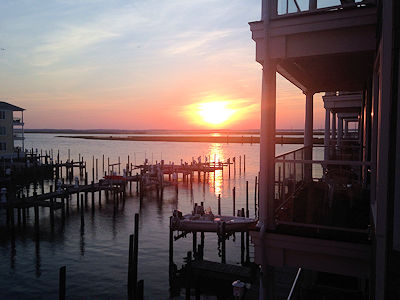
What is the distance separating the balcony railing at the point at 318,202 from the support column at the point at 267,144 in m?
0.24

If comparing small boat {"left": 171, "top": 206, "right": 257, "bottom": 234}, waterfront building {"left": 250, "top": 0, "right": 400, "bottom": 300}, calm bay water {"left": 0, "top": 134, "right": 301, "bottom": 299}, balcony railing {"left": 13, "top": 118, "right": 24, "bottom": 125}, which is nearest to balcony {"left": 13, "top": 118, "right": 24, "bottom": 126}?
balcony railing {"left": 13, "top": 118, "right": 24, "bottom": 125}

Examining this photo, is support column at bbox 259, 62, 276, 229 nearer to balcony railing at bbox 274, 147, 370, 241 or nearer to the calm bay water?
balcony railing at bbox 274, 147, 370, 241

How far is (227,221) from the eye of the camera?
2375cm

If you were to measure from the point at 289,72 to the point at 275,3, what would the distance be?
2786 mm

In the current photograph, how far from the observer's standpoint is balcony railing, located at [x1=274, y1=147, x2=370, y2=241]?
23.6ft

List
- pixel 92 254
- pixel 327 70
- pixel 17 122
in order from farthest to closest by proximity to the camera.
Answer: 1. pixel 17 122
2. pixel 92 254
3. pixel 327 70

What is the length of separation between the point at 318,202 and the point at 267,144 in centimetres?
348

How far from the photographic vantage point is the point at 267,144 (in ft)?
23.8

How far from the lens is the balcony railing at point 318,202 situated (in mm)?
7202

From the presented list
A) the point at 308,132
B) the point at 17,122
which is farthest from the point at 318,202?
the point at 17,122

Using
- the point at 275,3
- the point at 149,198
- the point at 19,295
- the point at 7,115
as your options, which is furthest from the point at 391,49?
the point at 7,115

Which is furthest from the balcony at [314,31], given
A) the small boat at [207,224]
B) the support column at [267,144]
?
the small boat at [207,224]

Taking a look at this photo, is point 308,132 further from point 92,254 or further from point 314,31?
point 92,254

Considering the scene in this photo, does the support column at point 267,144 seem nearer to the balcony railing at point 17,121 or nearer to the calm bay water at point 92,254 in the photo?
the calm bay water at point 92,254
